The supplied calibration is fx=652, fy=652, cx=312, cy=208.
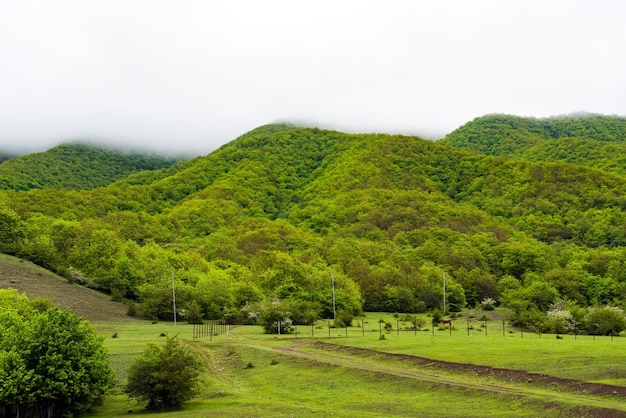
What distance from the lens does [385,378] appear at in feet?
133

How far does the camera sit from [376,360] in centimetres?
4750

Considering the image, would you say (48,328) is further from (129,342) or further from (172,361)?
(129,342)

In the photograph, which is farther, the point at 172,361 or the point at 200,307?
the point at 200,307

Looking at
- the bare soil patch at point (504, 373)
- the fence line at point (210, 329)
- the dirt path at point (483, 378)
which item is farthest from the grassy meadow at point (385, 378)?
the fence line at point (210, 329)

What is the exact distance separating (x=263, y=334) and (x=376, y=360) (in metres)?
25.1

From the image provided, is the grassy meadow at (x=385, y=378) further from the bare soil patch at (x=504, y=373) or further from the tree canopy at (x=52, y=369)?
the tree canopy at (x=52, y=369)

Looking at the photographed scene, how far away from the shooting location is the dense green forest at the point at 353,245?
96.4m

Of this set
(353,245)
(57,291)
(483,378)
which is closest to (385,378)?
(483,378)

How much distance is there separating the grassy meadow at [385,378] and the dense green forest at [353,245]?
915 inches

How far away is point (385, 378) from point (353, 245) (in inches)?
3910

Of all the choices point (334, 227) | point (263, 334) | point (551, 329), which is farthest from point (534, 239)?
point (263, 334)

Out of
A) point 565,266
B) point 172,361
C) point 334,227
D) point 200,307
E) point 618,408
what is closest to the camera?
point 618,408

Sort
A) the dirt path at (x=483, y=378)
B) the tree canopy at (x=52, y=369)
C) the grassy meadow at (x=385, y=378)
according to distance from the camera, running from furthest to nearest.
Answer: the tree canopy at (x=52, y=369) → the grassy meadow at (x=385, y=378) → the dirt path at (x=483, y=378)

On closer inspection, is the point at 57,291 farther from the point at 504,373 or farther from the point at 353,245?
the point at 504,373
